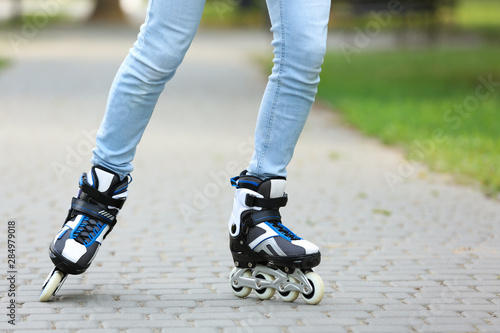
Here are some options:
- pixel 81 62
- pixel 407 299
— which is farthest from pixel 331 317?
pixel 81 62

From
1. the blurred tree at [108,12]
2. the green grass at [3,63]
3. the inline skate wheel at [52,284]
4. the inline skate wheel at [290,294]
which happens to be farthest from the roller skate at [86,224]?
the blurred tree at [108,12]

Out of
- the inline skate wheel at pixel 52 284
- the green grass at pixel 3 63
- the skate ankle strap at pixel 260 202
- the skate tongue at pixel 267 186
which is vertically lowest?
the green grass at pixel 3 63

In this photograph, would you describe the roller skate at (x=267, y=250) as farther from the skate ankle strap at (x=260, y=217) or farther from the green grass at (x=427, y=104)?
the green grass at (x=427, y=104)

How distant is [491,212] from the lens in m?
5.38

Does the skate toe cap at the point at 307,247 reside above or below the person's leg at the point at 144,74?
below

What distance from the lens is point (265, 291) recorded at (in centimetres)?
316

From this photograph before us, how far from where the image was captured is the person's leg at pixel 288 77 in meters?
3.03

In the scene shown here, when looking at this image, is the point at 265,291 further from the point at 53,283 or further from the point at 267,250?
the point at 53,283

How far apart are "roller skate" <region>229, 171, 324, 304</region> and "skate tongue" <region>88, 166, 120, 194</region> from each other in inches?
18.1

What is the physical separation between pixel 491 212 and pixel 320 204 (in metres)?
1.05

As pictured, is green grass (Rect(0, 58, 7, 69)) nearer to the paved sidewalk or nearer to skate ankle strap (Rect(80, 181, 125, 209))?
the paved sidewalk

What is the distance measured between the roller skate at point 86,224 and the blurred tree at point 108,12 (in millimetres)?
30276

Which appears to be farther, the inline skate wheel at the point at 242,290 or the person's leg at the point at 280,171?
the inline skate wheel at the point at 242,290

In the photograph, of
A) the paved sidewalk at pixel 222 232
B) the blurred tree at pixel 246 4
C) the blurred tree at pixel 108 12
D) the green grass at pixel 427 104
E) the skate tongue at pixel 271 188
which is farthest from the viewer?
the blurred tree at pixel 246 4
